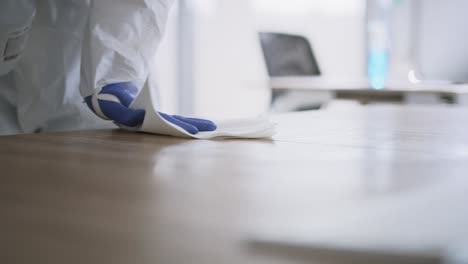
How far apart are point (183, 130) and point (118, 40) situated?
226mm

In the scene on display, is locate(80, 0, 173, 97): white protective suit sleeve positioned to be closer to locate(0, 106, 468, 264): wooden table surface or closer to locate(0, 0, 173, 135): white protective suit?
locate(0, 0, 173, 135): white protective suit

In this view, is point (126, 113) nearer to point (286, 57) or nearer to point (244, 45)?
point (286, 57)

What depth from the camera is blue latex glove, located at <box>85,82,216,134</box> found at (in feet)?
2.15

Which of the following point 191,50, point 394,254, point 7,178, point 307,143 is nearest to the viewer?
point 394,254

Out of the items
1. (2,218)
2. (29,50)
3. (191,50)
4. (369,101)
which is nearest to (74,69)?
(29,50)

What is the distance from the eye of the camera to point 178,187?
304 millimetres

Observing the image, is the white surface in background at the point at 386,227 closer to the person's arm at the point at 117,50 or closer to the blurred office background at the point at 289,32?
the person's arm at the point at 117,50

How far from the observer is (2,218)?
225 millimetres

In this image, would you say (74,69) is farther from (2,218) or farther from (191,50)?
(191,50)

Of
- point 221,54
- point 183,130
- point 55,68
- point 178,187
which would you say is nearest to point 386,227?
point 178,187

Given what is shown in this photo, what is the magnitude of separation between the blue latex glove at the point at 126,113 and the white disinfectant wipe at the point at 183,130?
1cm

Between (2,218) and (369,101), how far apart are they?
2258 mm

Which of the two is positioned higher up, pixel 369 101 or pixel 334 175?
pixel 334 175

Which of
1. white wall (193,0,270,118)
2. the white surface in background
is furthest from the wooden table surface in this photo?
white wall (193,0,270,118)
